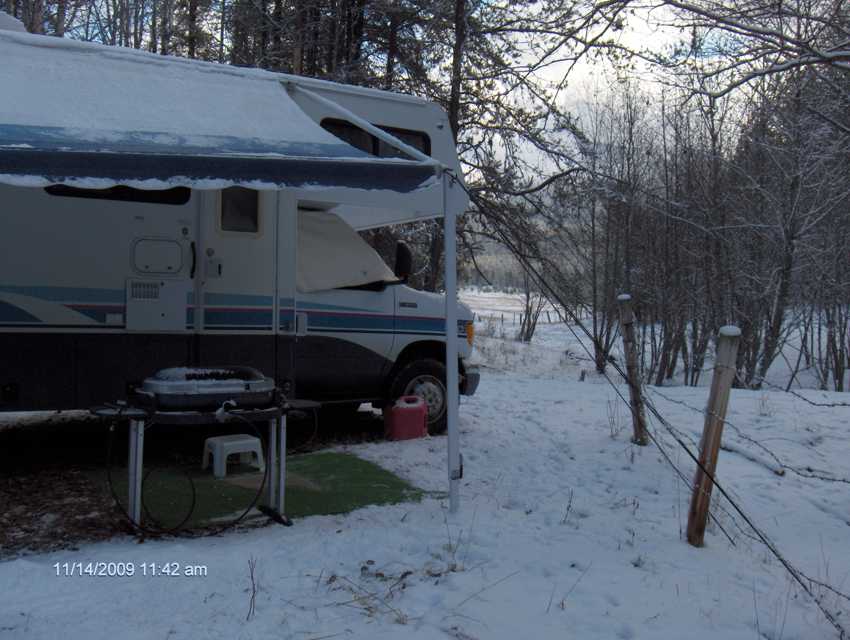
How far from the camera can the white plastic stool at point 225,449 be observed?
5.56 m

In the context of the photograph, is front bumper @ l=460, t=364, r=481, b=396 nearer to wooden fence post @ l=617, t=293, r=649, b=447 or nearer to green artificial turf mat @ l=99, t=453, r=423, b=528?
wooden fence post @ l=617, t=293, r=649, b=447

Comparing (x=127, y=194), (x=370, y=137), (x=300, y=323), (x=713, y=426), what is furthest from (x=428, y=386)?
(x=713, y=426)

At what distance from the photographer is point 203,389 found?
4.09m

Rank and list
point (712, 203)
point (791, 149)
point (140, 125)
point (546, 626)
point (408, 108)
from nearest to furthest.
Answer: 1. point (546, 626)
2. point (140, 125)
3. point (408, 108)
4. point (791, 149)
5. point (712, 203)

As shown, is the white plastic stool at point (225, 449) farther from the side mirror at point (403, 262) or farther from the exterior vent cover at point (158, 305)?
the side mirror at point (403, 262)

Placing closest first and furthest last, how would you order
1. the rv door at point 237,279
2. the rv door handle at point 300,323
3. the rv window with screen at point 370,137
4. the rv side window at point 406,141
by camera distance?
the rv door at point 237,279
the rv door handle at point 300,323
the rv window with screen at point 370,137
the rv side window at point 406,141

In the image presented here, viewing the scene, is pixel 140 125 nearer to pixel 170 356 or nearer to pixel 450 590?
pixel 170 356

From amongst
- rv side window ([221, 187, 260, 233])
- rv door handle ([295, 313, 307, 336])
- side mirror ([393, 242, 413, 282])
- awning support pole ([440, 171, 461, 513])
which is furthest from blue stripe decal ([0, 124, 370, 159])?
side mirror ([393, 242, 413, 282])

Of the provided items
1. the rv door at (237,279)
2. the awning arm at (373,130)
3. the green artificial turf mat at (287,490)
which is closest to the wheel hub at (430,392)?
the green artificial turf mat at (287,490)

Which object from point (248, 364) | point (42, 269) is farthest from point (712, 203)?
point (42, 269)

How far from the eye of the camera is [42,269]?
5.28 meters

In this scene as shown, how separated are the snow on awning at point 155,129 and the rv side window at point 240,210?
0.92 m

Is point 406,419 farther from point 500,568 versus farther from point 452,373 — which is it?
point 500,568

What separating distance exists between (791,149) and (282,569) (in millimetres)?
14176
